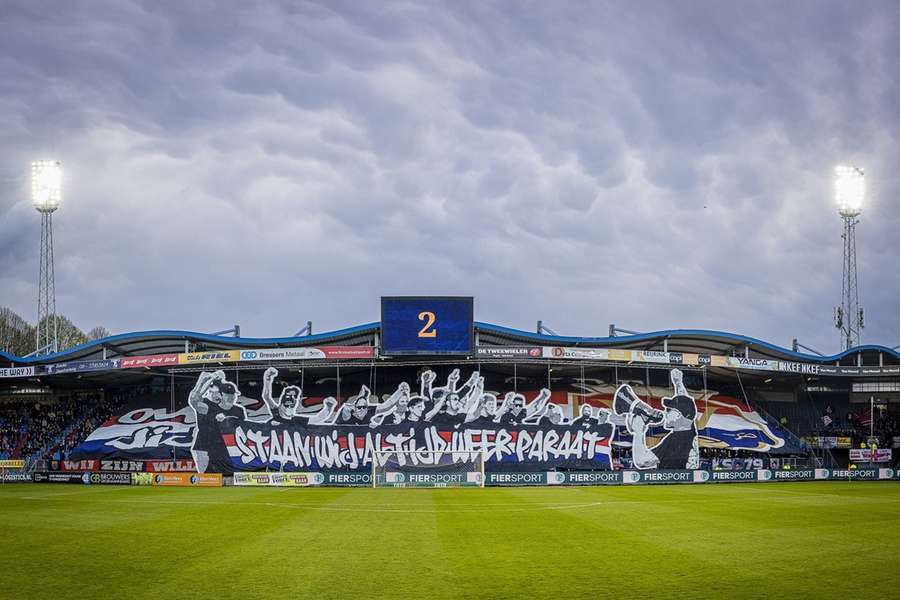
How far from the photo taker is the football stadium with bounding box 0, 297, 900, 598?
13.7 m

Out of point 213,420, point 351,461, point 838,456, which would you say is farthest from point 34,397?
point 838,456

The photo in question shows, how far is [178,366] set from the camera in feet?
171

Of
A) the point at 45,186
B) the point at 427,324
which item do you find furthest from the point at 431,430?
the point at 45,186

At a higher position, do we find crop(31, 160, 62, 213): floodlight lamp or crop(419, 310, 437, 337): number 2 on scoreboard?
crop(31, 160, 62, 213): floodlight lamp

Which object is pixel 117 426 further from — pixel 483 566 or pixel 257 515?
pixel 483 566

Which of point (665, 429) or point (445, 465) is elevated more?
point (665, 429)

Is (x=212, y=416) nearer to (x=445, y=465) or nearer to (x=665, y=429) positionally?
(x=445, y=465)

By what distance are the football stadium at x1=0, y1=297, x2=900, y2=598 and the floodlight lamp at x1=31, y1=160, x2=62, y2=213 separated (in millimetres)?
11435

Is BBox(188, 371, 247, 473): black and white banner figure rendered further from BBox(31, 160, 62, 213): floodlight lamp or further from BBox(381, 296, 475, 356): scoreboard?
BBox(31, 160, 62, 213): floodlight lamp

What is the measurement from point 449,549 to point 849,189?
5277 cm

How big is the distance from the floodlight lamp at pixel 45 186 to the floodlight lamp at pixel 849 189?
56915mm

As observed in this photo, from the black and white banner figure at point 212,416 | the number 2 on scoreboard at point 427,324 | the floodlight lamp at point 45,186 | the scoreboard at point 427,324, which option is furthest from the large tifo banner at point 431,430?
the floodlight lamp at point 45,186

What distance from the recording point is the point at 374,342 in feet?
168

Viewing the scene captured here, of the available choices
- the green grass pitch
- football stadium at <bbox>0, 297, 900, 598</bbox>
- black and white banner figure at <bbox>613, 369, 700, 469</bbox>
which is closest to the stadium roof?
football stadium at <bbox>0, 297, 900, 598</bbox>
